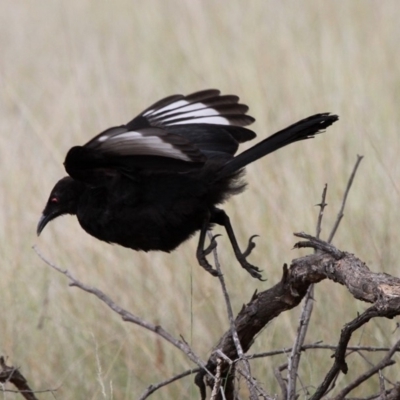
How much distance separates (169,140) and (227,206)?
2289mm

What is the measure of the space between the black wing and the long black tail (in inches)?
7.0

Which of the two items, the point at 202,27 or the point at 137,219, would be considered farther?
the point at 202,27

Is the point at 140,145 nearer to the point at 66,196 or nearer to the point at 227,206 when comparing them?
the point at 66,196

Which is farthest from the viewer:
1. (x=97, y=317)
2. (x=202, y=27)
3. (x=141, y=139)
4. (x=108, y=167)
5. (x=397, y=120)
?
(x=202, y=27)

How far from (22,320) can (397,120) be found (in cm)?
276

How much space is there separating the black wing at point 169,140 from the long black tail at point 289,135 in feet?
0.59

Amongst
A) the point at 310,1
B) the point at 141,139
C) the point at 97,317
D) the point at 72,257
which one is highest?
the point at 310,1

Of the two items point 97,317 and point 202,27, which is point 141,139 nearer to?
point 97,317

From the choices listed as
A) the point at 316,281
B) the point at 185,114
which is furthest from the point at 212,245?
the point at 185,114

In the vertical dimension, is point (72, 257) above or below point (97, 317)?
above

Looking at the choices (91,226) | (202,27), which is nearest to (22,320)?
(91,226)

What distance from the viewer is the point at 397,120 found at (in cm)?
605

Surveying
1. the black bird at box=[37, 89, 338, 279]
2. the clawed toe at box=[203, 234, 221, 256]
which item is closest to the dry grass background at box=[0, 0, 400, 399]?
the clawed toe at box=[203, 234, 221, 256]

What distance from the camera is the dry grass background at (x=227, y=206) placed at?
4465 millimetres
